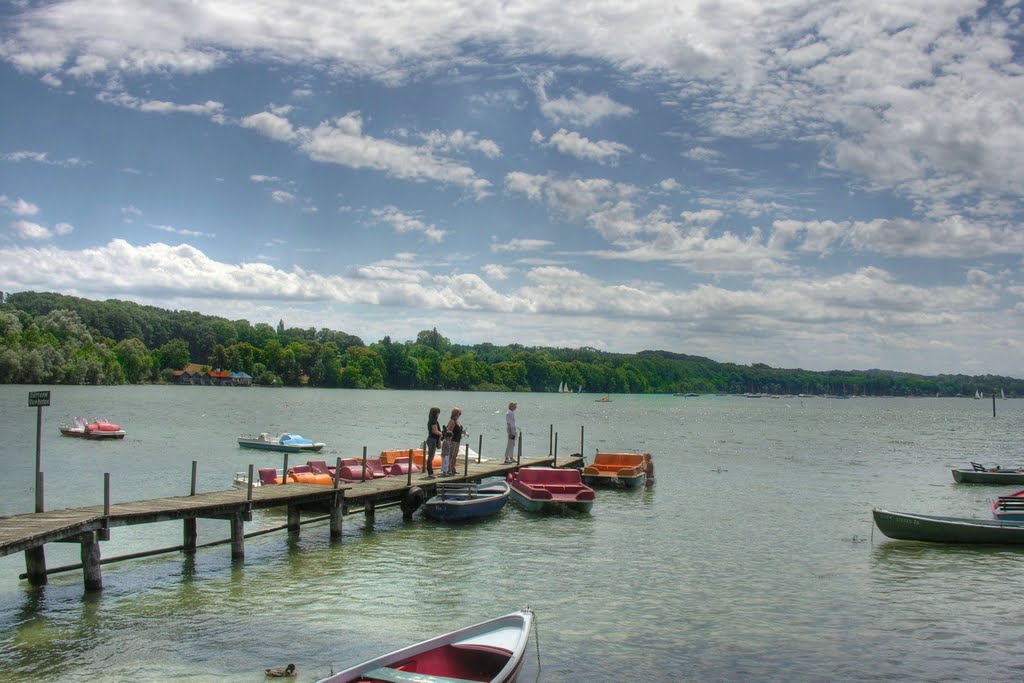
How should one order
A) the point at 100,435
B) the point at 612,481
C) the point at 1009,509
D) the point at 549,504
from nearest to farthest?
the point at 1009,509
the point at 549,504
the point at 612,481
the point at 100,435

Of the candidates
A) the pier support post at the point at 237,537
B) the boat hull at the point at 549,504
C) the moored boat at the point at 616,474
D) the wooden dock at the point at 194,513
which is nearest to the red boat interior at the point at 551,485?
the boat hull at the point at 549,504

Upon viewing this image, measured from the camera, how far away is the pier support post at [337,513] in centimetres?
2330

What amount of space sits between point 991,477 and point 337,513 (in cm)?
3533

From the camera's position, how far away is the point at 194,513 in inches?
735

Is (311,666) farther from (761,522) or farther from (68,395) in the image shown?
(68,395)

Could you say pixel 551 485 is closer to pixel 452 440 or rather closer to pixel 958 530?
pixel 452 440

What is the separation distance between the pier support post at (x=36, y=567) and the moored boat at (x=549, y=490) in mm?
15241

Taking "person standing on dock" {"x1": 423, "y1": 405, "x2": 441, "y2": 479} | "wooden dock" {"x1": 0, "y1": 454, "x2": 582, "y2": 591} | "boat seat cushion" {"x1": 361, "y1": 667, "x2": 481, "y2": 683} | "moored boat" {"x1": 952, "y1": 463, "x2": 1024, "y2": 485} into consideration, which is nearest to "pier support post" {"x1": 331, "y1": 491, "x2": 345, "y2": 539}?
"wooden dock" {"x1": 0, "y1": 454, "x2": 582, "y2": 591}

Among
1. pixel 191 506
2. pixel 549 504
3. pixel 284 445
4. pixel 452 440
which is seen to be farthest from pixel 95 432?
pixel 191 506

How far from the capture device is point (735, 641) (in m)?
14.7

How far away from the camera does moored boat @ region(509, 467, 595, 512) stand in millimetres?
28438

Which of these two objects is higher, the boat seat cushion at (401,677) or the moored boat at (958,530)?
the boat seat cushion at (401,677)

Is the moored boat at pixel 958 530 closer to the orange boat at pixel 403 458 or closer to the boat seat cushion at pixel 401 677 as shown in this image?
the orange boat at pixel 403 458

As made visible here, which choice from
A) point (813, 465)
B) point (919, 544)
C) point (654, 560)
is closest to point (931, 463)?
point (813, 465)
